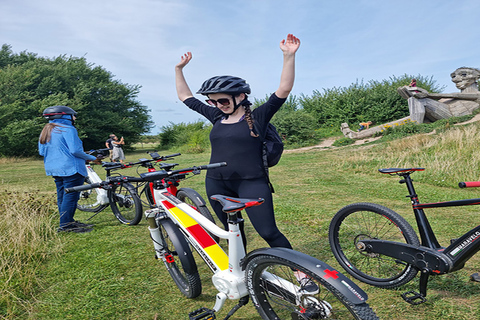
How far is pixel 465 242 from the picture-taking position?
7.48ft

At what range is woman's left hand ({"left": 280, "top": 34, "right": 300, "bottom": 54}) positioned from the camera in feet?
7.72

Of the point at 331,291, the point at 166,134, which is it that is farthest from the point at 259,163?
the point at 166,134

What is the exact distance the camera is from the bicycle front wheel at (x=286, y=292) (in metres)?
1.89

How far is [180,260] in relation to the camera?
8.79 ft

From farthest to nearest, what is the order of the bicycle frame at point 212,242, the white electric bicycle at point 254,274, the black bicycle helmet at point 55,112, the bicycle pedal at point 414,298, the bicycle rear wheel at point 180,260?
1. the black bicycle helmet at point 55,112
2. the bicycle rear wheel at point 180,260
3. the bicycle pedal at point 414,298
4. the bicycle frame at point 212,242
5. the white electric bicycle at point 254,274

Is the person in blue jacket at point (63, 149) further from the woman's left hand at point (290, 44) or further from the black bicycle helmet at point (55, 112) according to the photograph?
the woman's left hand at point (290, 44)

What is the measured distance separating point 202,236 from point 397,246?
161 cm

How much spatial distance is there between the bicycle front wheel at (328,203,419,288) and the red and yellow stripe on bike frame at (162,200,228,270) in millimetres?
1287

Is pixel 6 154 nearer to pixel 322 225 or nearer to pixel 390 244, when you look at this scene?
pixel 322 225

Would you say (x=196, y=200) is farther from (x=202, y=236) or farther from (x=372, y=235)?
(x=372, y=235)

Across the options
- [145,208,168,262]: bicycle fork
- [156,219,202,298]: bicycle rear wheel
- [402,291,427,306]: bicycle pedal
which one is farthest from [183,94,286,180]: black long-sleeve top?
[402,291,427,306]: bicycle pedal

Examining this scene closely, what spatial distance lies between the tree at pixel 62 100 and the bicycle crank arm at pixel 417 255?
28.5 m

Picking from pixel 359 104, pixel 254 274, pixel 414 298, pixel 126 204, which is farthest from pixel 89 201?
pixel 359 104

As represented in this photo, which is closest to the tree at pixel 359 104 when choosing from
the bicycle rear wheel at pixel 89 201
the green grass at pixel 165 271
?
the green grass at pixel 165 271
